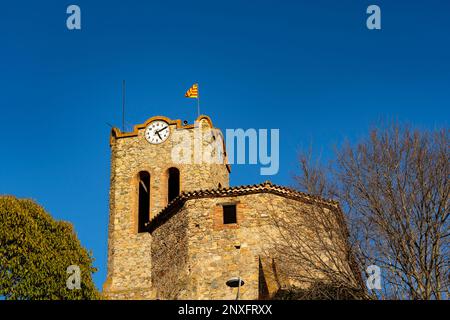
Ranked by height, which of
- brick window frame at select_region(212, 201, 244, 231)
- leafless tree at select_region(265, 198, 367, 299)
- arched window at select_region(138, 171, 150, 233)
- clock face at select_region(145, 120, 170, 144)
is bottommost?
leafless tree at select_region(265, 198, 367, 299)

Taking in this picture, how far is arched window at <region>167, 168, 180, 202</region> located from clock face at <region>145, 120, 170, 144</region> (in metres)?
1.95

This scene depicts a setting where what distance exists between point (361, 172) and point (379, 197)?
1044 millimetres

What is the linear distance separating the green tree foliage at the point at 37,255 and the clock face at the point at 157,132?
14.8 metres

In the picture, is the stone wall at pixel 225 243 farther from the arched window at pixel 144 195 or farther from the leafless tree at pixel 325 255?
the arched window at pixel 144 195

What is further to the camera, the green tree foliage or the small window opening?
the small window opening

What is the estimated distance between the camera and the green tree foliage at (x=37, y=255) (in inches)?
984

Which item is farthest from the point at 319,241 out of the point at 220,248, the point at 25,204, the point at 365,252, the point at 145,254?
the point at 145,254

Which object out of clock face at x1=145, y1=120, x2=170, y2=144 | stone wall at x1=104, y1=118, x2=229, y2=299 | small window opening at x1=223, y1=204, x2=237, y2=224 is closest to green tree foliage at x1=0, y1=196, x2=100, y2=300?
small window opening at x1=223, y1=204, x2=237, y2=224

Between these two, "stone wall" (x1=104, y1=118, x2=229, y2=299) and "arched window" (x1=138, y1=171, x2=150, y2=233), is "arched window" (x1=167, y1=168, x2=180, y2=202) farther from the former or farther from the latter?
"arched window" (x1=138, y1=171, x2=150, y2=233)

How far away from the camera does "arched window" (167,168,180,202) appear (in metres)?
40.6

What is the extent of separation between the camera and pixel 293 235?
22.2 metres

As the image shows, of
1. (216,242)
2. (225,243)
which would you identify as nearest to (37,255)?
(216,242)

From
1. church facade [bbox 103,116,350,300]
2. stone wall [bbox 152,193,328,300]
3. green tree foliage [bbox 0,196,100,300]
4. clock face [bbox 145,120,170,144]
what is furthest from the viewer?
clock face [bbox 145,120,170,144]
